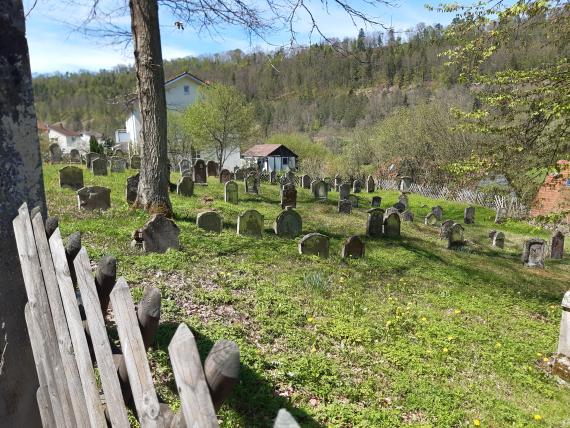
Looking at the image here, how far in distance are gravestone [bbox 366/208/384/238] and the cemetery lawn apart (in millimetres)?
1118

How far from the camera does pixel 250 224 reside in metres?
9.62

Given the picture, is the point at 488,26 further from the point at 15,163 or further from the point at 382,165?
the point at 382,165

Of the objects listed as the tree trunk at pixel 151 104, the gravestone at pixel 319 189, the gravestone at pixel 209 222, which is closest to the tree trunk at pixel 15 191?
the gravestone at pixel 209 222

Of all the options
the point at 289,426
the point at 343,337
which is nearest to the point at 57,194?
the point at 343,337

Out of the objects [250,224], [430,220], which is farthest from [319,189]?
[250,224]

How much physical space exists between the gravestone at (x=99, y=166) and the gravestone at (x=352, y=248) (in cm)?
1220

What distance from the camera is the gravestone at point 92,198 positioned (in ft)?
33.1

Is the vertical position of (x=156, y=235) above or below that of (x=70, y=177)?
below

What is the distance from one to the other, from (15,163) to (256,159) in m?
46.9

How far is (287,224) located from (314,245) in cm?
161

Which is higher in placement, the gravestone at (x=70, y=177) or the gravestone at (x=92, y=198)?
the gravestone at (x=70, y=177)

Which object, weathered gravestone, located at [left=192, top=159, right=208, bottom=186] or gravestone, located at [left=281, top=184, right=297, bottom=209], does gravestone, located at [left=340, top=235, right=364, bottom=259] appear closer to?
gravestone, located at [left=281, top=184, right=297, bottom=209]

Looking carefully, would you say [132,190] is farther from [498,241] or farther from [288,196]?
[498,241]

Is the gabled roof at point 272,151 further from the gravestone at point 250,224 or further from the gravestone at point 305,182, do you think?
the gravestone at point 250,224
